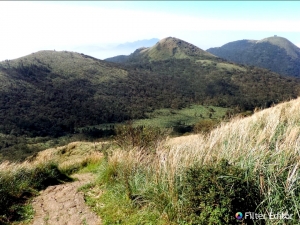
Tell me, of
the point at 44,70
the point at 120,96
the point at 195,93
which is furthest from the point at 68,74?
the point at 195,93

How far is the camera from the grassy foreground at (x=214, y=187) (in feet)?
10.8

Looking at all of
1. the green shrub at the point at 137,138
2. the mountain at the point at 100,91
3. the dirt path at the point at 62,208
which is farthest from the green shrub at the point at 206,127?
the mountain at the point at 100,91

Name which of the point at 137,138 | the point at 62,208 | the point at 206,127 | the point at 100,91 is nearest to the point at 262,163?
the point at 62,208

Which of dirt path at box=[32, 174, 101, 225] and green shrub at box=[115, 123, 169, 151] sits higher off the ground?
green shrub at box=[115, 123, 169, 151]

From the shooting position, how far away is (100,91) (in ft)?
454

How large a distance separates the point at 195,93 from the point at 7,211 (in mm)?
151682

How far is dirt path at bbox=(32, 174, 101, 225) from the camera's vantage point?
4.96 m

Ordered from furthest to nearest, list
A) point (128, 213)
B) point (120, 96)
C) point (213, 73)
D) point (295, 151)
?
point (213, 73) → point (120, 96) → point (128, 213) → point (295, 151)

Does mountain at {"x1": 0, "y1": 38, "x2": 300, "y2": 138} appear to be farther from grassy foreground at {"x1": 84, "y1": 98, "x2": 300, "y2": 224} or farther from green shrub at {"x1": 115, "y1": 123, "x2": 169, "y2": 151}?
grassy foreground at {"x1": 84, "y1": 98, "x2": 300, "y2": 224}

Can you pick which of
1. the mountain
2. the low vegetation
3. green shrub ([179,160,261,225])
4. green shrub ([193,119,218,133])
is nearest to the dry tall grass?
green shrub ([179,160,261,225])

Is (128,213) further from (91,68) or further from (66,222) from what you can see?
(91,68)

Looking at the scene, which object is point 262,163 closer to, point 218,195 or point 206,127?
point 218,195

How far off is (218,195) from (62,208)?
372 cm

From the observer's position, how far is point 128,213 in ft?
15.5
